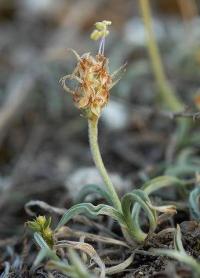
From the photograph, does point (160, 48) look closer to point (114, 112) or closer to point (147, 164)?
point (114, 112)

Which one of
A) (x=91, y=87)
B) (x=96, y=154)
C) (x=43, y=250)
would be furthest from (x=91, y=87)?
(x=43, y=250)

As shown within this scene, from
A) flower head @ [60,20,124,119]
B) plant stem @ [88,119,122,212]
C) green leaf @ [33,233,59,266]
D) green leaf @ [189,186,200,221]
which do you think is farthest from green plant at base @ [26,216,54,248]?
green leaf @ [189,186,200,221]

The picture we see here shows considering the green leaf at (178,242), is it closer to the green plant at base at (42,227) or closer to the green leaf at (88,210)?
the green leaf at (88,210)

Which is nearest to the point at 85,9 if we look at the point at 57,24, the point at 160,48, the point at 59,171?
the point at 57,24

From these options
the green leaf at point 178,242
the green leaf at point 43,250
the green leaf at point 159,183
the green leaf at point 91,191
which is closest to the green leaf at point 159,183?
the green leaf at point 159,183

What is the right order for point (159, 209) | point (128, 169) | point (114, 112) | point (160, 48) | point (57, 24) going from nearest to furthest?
point (159, 209), point (128, 169), point (114, 112), point (160, 48), point (57, 24)

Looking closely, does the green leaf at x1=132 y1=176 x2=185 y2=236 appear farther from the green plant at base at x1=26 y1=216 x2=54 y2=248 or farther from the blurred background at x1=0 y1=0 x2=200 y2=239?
the green plant at base at x1=26 y1=216 x2=54 y2=248
